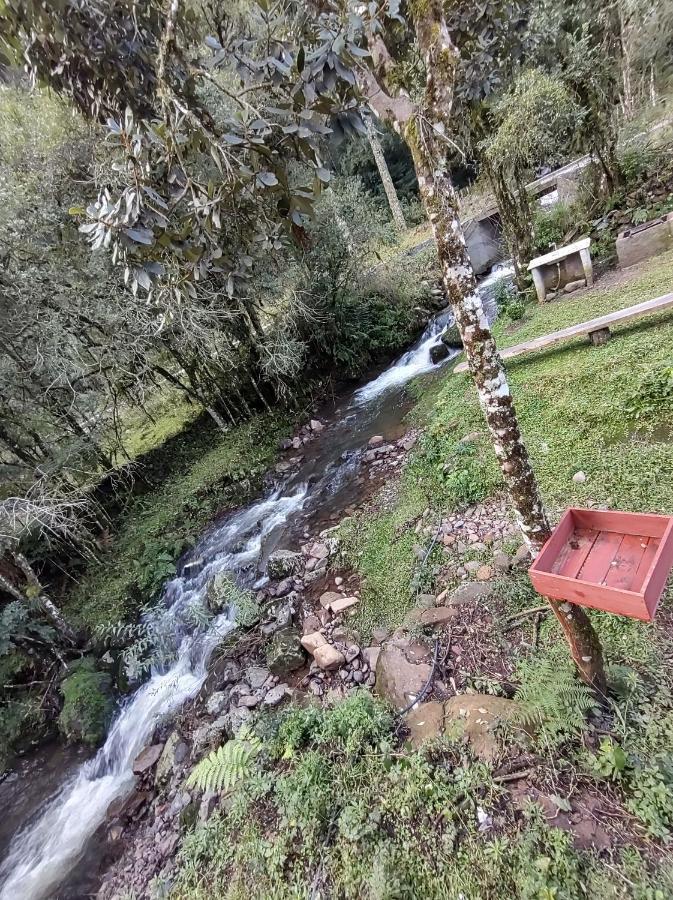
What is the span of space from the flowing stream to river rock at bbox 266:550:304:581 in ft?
1.45

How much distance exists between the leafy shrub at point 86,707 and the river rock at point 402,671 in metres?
3.98

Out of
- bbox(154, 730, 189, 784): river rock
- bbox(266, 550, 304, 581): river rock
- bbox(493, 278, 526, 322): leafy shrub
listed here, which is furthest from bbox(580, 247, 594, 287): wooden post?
bbox(154, 730, 189, 784): river rock

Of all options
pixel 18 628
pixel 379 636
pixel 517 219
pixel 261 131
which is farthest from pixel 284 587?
pixel 517 219

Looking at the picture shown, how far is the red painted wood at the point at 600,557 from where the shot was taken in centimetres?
187

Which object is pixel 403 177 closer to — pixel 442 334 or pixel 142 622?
pixel 442 334

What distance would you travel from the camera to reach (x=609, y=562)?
1.91 metres

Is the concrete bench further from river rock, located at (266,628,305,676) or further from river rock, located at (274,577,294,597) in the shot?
river rock, located at (266,628,305,676)

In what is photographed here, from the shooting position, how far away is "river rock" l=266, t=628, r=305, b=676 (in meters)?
4.22

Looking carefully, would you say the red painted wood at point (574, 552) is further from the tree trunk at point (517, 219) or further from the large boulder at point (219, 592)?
the tree trunk at point (517, 219)

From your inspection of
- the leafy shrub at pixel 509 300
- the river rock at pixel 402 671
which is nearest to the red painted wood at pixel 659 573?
the river rock at pixel 402 671

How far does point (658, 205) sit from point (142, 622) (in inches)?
477

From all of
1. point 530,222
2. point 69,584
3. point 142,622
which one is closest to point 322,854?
point 142,622

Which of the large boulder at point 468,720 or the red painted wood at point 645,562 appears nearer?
the red painted wood at point 645,562

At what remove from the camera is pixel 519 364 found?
6.52 metres
